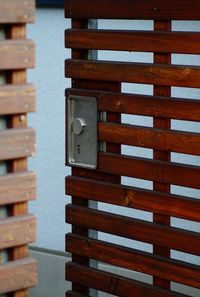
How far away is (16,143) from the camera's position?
14.1ft

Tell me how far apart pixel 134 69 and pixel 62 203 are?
7.35 feet

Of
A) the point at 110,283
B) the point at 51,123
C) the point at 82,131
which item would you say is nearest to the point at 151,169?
the point at 82,131

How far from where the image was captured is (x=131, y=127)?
5.54 meters

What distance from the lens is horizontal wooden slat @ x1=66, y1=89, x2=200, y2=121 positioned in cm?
520

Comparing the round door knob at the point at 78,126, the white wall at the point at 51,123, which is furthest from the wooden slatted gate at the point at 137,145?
the white wall at the point at 51,123

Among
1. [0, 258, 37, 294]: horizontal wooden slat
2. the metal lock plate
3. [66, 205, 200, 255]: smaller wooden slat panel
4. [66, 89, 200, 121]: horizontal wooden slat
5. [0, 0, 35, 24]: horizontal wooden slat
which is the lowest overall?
[66, 205, 200, 255]: smaller wooden slat panel

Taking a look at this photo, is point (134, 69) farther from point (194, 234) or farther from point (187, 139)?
point (194, 234)

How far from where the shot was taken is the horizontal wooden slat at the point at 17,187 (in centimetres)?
429

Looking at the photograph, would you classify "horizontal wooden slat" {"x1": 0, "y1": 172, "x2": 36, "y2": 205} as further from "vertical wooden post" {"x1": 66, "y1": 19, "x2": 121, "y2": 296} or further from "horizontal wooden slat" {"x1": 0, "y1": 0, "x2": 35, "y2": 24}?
"vertical wooden post" {"x1": 66, "y1": 19, "x2": 121, "y2": 296}

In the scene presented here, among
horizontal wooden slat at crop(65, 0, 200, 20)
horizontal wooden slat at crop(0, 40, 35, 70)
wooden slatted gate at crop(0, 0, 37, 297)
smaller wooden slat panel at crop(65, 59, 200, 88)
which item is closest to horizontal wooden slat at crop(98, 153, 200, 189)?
smaller wooden slat panel at crop(65, 59, 200, 88)

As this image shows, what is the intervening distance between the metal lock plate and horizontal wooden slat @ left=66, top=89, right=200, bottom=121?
0.06 metres

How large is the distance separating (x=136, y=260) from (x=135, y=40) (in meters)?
1.14

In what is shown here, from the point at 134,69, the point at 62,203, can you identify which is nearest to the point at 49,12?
the point at 62,203

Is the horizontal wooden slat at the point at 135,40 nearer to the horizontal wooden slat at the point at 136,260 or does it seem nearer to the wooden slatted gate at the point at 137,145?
the wooden slatted gate at the point at 137,145
